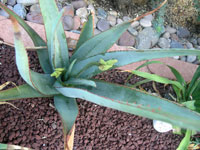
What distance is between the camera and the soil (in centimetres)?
101

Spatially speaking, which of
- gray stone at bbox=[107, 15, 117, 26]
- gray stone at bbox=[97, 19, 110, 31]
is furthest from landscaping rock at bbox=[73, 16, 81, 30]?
gray stone at bbox=[107, 15, 117, 26]

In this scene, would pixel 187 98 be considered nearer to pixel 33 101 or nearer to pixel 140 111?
pixel 140 111

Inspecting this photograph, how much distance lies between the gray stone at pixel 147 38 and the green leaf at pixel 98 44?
0.70 meters

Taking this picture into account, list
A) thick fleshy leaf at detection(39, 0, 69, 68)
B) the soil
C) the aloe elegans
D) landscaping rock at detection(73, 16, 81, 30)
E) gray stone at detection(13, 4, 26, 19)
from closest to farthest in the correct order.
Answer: the aloe elegans
thick fleshy leaf at detection(39, 0, 69, 68)
the soil
gray stone at detection(13, 4, 26, 19)
landscaping rock at detection(73, 16, 81, 30)

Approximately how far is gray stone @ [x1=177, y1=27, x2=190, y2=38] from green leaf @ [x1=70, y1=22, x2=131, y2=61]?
42.5 inches

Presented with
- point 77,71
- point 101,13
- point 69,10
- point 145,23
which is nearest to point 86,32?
point 77,71

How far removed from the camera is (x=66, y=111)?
90 cm

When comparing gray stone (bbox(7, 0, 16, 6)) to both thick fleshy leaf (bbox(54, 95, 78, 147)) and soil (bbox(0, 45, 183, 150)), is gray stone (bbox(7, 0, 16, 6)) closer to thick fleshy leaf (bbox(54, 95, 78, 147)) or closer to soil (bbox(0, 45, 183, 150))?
soil (bbox(0, 45, 183, 150))

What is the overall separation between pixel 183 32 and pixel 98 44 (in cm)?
117

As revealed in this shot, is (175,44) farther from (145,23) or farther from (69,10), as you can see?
(69,10)

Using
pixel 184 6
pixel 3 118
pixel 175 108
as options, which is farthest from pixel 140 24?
pixel 3 118

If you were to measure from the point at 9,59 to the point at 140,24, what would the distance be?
3.50 ft

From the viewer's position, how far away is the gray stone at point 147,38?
5.35 feet

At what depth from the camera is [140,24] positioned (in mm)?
1736
